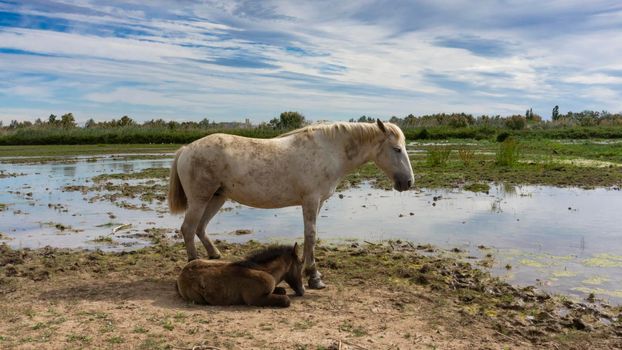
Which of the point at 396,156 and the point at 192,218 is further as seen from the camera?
the point at 396,156

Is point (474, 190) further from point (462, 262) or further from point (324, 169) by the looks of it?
point (324, 169)

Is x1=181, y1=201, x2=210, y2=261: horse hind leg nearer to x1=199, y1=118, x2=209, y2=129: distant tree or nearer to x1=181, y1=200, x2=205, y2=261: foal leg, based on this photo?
x1=181, y1=200, x2=205, y2=261: foal leg

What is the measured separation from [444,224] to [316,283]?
4837 mm

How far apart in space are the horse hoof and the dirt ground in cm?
11

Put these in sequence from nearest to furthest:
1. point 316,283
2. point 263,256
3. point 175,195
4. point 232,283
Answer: point 232,283, point 263,256, point 316,283, point 175,195

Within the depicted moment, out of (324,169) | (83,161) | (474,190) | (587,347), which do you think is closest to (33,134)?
(83,161)

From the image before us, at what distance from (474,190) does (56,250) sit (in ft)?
36.8

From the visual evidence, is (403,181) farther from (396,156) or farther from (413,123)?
(413,123)

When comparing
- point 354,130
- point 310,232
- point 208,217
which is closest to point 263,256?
point 310,232

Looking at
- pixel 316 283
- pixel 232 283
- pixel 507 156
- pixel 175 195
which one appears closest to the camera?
pixel 232 283

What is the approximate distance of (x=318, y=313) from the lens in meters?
5.87

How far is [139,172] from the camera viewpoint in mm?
21453

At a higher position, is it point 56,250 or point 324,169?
point 324,169

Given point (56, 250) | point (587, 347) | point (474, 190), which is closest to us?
point (587, 347)
